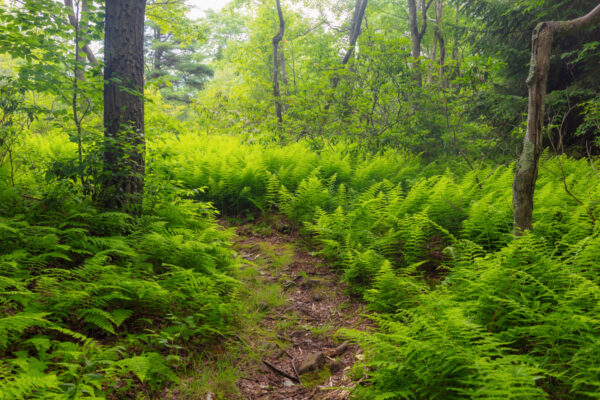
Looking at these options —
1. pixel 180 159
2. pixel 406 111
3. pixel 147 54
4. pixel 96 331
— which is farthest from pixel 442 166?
pixel 147 54

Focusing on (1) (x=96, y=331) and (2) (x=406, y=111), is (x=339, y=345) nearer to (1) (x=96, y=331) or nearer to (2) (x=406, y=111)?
(1) (x=96, y=331)

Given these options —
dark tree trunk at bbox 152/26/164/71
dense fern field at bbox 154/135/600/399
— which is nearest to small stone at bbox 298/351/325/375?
dense fern field at bbox 154/135/600/399

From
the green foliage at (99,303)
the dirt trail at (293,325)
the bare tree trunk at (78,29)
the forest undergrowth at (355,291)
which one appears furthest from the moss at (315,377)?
the bare tree trunk at (78,29)

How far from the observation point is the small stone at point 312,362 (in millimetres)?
2801

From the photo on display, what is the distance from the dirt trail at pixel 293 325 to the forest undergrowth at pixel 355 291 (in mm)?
187

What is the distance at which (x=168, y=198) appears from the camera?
171 inches

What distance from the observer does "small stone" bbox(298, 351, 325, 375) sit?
280cm

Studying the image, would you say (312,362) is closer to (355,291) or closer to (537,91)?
(355,291)

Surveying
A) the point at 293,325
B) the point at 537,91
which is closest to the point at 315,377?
the point at 293,325

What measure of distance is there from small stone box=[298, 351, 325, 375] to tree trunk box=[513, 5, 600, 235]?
7.22 ft

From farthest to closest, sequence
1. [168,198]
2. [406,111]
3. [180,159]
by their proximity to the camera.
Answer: [406,111] → [180,159] → [168,198]

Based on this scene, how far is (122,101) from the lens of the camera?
400 centimetres

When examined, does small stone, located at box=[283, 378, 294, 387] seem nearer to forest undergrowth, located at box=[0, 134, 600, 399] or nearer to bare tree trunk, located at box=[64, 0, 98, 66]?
forest undergrowth, located at box=[0, 134, 600, 399]

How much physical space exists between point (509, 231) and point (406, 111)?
199 inches
